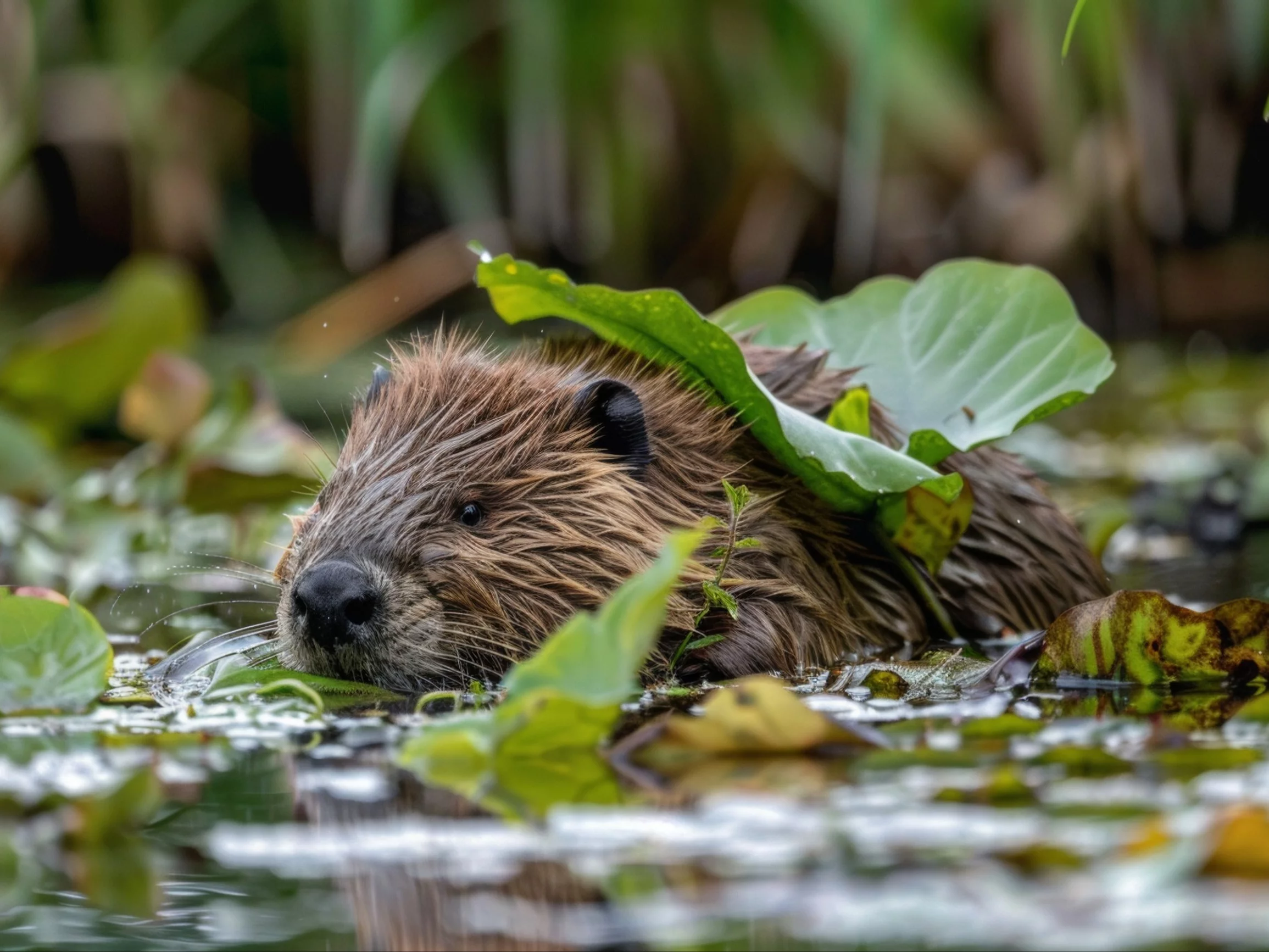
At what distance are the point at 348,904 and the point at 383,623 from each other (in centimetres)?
108

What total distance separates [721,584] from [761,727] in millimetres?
842

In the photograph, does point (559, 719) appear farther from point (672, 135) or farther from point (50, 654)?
point (672, 135)

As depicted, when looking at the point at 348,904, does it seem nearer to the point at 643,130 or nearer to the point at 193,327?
the point at 193,327

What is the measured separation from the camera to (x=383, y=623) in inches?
108

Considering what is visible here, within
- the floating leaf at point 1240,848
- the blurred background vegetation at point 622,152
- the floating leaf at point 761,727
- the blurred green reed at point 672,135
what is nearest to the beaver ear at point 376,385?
the floating leaf at point 761,727

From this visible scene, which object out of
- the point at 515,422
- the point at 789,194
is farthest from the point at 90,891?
the point at 789,194

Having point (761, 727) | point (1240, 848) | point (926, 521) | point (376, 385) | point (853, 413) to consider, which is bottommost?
point (1240, 848)

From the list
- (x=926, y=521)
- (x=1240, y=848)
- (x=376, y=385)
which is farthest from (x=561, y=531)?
(x=1240, y=848)

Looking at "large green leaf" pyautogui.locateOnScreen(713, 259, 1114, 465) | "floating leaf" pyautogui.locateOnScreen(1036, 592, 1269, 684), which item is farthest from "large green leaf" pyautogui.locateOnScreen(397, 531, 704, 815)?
"large green leaf" pyautogui.locateOnScreen(713, 259, 1114, 465)

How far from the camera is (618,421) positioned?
10.0ft

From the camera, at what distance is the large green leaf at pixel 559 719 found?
200 centimetres

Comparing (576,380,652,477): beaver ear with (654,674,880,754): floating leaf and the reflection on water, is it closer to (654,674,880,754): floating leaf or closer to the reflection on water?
the reflection on water

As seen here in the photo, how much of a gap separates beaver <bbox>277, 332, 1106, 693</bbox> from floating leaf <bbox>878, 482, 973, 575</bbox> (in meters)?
0.08

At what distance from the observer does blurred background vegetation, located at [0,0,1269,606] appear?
8.42 meters
